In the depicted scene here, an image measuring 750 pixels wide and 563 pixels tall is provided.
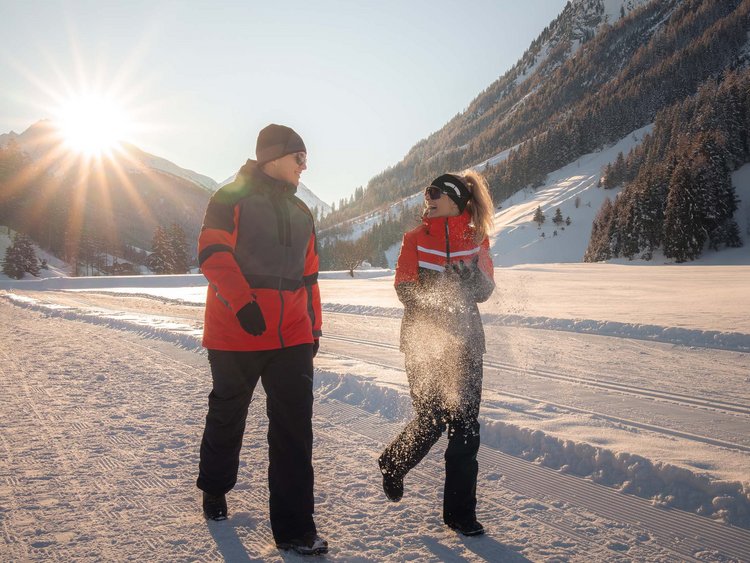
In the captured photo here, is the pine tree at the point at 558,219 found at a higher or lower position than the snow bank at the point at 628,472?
higher

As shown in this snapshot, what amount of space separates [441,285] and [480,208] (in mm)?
521

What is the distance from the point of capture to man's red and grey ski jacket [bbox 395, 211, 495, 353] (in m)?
2.53

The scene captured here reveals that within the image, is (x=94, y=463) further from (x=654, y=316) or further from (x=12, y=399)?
(x=654, y=316)

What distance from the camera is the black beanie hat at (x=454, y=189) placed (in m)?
2.61

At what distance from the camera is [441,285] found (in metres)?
2.54

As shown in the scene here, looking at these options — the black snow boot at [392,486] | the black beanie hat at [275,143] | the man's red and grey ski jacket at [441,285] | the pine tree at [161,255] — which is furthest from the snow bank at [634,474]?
the pine tree at [161,255]

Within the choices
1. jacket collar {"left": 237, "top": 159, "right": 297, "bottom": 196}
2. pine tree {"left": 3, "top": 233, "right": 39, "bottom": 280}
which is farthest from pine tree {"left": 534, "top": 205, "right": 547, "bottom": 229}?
jacket collar {"left": 237, "top": 159, "right": 297, "bottom": 196}

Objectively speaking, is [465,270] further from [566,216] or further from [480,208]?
[566,216]

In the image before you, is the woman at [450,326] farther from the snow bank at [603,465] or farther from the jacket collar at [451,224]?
the snow bank at [603,465]

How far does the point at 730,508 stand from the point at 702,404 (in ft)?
8.32

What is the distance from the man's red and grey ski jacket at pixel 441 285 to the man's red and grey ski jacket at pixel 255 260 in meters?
0.59

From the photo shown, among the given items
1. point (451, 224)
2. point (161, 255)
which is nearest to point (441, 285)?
point (451, 224)

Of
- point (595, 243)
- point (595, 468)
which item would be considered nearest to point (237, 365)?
point (595, 468)

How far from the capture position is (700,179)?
4681 centimetres
